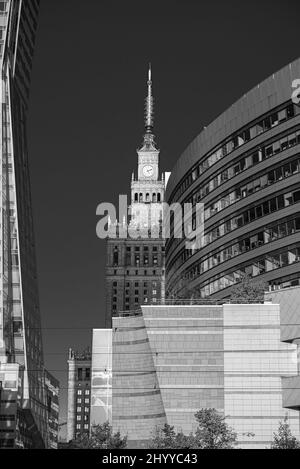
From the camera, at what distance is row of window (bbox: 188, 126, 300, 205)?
335ft

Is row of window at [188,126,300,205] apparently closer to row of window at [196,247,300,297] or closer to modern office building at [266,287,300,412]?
row of window at [196,247,300,297]

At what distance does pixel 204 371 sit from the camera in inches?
3438

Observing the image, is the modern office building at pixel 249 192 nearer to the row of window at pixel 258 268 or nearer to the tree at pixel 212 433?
the row of window at pixel 258 268

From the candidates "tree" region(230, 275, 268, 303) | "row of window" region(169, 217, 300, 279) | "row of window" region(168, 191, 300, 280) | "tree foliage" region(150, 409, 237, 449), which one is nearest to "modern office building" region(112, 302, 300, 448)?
"tree" region(230, 275, 268, 303)

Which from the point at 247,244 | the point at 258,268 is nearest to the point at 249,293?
the point at 258,268

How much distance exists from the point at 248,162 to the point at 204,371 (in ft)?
118

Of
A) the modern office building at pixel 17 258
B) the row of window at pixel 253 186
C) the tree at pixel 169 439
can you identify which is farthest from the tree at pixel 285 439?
the modern office building at pixel 17 258

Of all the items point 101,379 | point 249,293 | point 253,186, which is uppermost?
point 253,186

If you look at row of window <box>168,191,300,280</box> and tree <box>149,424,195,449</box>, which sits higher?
row of window <box>168,191,300,280</box>

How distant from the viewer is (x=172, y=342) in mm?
89188

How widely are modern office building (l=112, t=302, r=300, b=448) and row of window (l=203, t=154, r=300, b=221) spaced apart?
22.5 metres

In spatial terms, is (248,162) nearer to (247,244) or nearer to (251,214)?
(251,214)
